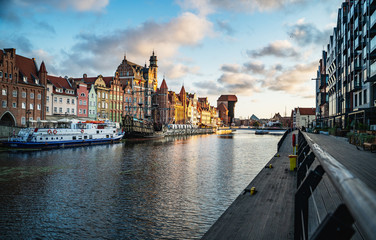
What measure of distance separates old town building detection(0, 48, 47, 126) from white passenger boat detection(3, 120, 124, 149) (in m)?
11.7

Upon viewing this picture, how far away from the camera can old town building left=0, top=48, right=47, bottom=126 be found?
56969mm

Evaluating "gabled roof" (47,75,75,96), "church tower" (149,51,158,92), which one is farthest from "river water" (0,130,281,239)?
"church tower" (149,51,158,92)

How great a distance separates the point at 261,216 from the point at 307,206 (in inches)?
116

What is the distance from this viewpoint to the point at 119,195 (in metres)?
16.1

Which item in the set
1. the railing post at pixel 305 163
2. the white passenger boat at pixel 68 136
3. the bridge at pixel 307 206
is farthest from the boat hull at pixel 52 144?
the railing post at pixel 305 163

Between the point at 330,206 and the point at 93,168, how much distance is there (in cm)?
2117

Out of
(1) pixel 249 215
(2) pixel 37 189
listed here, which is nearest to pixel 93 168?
Result: (2) pixel 37 189

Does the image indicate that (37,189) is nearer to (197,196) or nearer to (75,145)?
(197,196)

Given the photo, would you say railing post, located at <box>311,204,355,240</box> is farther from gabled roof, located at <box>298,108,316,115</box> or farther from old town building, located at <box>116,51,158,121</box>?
gabled roof, located at <box>298,108,316,115</box>

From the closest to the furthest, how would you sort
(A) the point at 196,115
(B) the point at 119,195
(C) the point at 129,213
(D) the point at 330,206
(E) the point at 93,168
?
1. (D) the point at 330,206
2. (C) the point at 129,213
3. (B) the point at 119,195
4. (E) the point at 93,168
5. (A) the point at 196,115

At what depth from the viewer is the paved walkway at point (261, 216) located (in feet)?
21.8

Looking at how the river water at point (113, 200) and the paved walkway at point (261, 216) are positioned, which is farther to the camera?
the river water at point (113, 200)

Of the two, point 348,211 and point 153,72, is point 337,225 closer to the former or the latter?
point 348,211

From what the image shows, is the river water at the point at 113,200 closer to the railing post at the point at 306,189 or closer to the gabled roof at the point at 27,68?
the railing post at the point at 306,189
